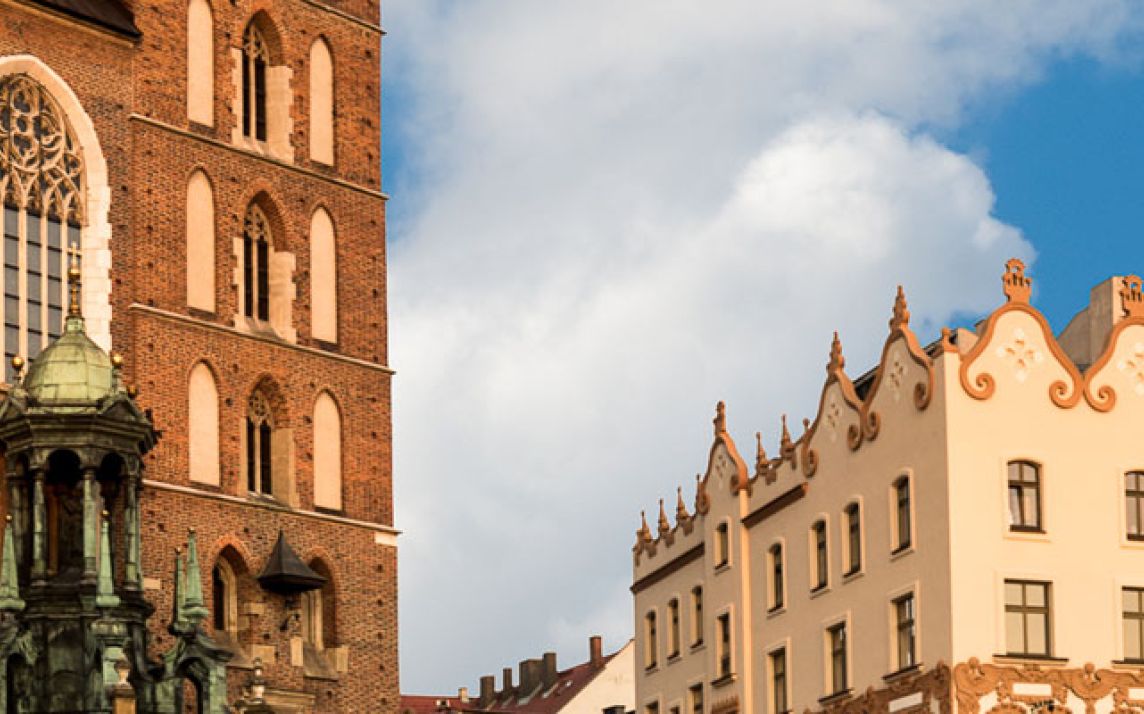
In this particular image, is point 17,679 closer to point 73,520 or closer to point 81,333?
point 73,520

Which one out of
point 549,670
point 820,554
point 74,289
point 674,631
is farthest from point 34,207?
point 549,670

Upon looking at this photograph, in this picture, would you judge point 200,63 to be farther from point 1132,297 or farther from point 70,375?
point 1132,297

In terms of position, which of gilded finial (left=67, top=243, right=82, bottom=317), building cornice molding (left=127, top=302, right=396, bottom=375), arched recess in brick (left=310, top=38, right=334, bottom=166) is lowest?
gilded finial (left=67, top=243, right=82, bottom=317)

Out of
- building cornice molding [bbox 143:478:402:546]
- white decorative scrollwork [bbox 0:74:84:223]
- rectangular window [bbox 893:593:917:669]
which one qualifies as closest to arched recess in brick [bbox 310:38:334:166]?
white decorative scrollwork [bbox 0:74:84:223]

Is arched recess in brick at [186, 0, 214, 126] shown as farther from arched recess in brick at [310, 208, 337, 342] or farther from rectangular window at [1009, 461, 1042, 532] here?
rectangular window at [1009, 461, 1042, 532]

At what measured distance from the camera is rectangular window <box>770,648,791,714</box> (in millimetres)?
55438

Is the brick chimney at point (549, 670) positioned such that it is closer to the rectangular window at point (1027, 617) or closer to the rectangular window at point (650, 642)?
the rectangular window at point (650, 642)

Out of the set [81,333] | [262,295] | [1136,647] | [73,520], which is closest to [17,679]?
[73,520]

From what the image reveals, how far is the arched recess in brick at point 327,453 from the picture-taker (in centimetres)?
5194

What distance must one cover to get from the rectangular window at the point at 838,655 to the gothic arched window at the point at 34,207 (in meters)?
15.1

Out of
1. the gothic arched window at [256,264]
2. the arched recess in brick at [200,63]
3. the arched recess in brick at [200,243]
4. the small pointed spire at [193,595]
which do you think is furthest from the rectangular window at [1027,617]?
the arched recess in brick at [200,63]

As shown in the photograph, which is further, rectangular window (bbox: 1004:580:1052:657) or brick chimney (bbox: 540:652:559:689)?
brick chimney (bbox: 540:652:559:689)

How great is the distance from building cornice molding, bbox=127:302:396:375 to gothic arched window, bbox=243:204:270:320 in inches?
23.0

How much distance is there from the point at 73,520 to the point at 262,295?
371 inches
